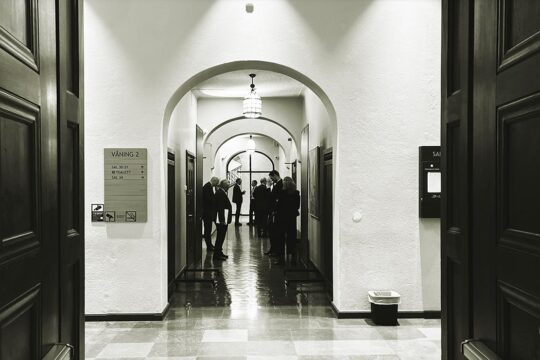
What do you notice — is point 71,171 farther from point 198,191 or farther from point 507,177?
point 198,191

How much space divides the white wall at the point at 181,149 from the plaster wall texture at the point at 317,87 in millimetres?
1299

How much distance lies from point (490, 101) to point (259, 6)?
428cm

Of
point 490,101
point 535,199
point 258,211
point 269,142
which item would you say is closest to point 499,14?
point 490,101

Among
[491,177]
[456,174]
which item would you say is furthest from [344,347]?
[491,177]

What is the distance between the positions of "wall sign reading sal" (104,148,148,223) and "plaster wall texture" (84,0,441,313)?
94 millimetres

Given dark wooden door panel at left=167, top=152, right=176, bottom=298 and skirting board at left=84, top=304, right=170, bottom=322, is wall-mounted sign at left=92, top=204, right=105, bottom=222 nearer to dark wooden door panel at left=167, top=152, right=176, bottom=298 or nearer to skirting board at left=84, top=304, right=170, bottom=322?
skirting board at left=84, top=304, right=170, bottom=322

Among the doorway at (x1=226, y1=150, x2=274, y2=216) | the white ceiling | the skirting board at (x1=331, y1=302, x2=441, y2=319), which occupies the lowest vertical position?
the skirting board at (x1=331, y1=302, x2=441, y2=319)

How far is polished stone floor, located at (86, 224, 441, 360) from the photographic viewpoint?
457 centimetres

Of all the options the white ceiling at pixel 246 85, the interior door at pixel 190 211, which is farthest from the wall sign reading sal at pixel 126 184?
the white ceiling at pixel 246 85

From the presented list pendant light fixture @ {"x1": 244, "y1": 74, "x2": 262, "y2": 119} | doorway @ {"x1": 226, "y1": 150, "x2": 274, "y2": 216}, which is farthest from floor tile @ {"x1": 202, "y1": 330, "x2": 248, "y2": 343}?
doorway @ {"x1": 226, "y1": 150, "x2": 274, "y2": 216}

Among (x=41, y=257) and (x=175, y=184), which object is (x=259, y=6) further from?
(x=41, y=257)

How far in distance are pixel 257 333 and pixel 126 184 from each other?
2179mm

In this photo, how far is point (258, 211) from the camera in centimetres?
1393

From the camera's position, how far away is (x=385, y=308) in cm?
543
